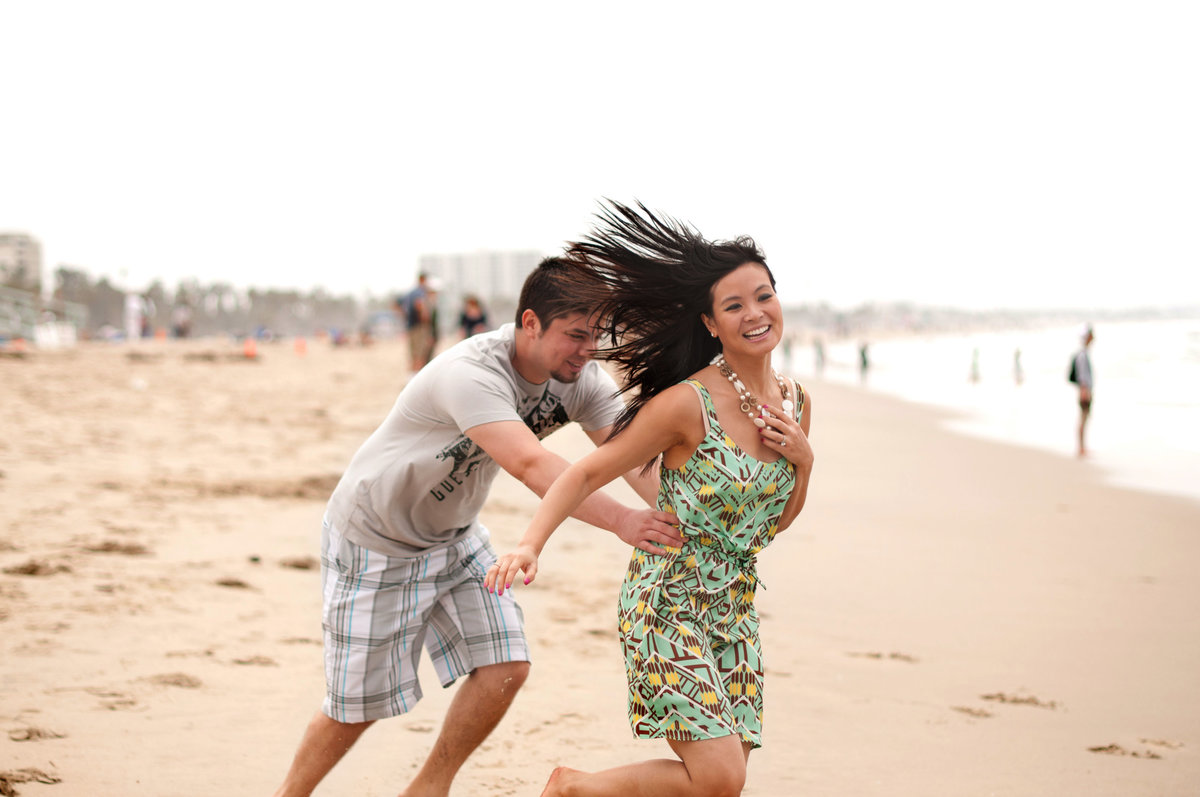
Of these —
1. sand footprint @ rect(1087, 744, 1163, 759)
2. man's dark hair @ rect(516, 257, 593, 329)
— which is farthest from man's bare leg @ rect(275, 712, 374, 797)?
sand footprint @ rect(1087, 744, 1163, 759)

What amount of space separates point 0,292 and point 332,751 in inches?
1301

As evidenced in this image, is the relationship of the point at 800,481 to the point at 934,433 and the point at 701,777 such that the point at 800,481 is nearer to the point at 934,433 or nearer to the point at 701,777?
the point at 701,777

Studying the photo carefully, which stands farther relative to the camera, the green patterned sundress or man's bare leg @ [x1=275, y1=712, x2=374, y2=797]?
man's bare leg @ [x1=275, y1=712, x2=374, y2=797]

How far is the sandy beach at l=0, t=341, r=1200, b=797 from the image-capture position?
3.59 metres

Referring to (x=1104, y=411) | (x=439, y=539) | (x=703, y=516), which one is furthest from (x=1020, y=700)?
(x=1104, y=411)

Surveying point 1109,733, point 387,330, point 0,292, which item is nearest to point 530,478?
point 1109,733

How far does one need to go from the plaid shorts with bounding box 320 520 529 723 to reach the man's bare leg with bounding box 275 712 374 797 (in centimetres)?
5

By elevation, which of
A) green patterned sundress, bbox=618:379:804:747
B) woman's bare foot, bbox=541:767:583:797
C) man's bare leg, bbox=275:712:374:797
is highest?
green patterned sundress, bbox=618:379:804:747

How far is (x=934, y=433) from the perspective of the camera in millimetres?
17250

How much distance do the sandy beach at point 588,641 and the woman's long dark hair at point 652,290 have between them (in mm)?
1645

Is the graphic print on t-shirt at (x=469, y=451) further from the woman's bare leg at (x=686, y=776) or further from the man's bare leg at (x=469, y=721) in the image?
the woman's bare leg at (x=686, y=776)

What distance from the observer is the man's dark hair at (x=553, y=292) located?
287cm

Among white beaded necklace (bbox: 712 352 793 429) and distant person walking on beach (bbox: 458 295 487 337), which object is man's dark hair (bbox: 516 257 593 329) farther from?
distant person walking on beach (bbox: 458 295 487 337)

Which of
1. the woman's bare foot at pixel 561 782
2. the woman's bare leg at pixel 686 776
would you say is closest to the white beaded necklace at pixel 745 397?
the woman's bare leg at pixel 686 776
